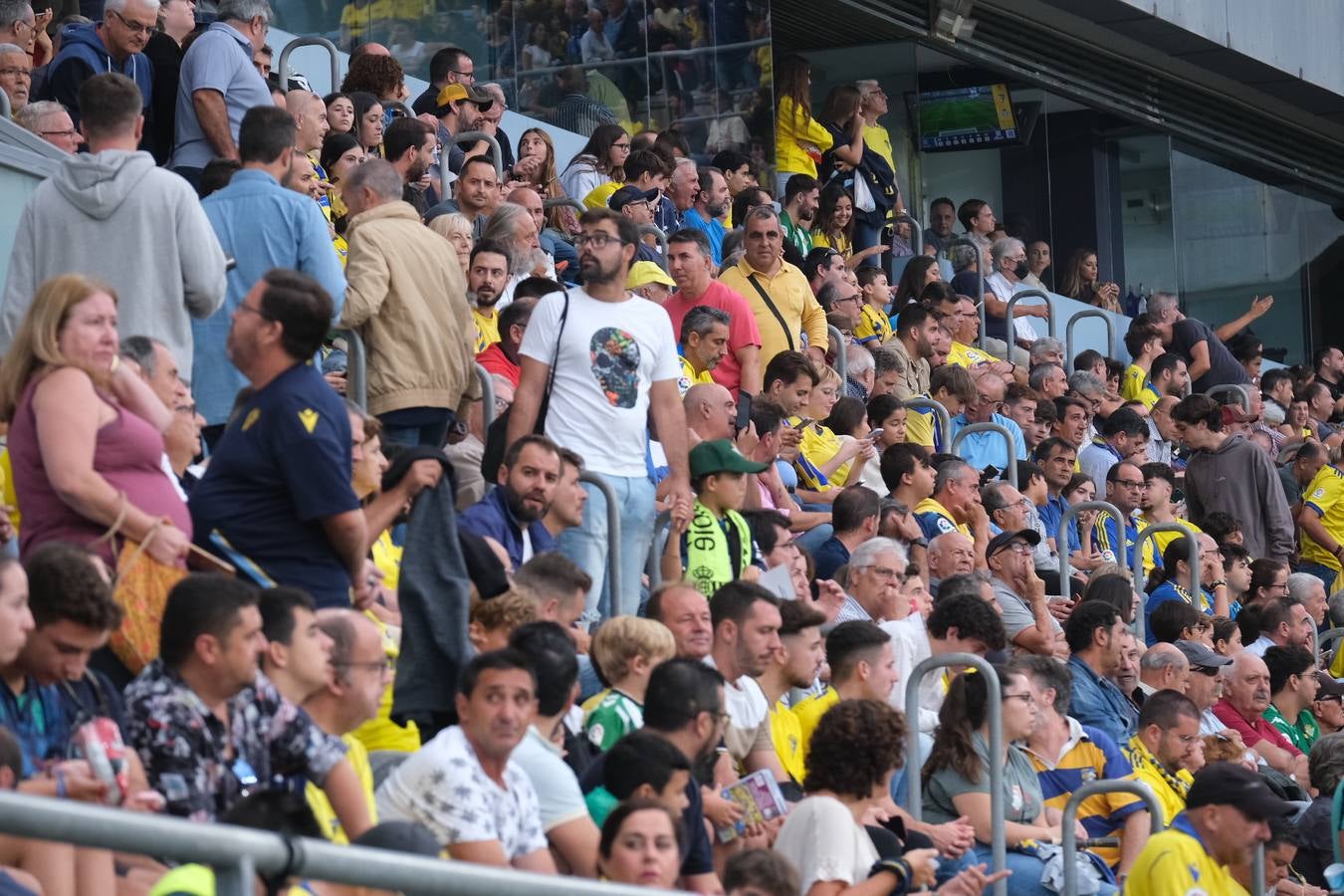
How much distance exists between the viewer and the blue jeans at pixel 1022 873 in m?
7.84

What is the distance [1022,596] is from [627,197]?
3420 mm

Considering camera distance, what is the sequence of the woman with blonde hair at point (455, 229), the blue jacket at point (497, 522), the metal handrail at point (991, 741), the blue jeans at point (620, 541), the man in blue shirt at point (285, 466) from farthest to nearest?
the woman with blonde hair at point (455, 229) → the blue jeans at point (620, 541) → the metal handrail at point (991, 741) → the blue jacket at point (497, 522) → the man in blue shirt at point (285, 466)

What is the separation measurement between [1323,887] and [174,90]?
607 cm

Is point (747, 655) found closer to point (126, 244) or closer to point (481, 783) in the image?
point (481, 783)

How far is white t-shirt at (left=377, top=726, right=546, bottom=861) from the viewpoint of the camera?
5449 mm

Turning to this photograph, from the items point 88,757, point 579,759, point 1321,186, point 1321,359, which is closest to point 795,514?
point 579,759

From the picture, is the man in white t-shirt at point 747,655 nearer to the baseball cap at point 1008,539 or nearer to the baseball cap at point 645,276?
the baseball cap at point 645,276

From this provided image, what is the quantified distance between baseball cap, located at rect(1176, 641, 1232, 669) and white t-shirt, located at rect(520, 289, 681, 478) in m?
3.51

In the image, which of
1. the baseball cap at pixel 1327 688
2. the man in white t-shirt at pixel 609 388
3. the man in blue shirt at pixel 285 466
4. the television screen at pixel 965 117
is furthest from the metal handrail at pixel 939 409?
the television screen at pixel 965 117

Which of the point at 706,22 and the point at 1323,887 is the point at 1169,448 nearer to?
the point at 706,22

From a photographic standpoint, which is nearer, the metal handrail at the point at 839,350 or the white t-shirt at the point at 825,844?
the white t-shirt at the point at 825,844

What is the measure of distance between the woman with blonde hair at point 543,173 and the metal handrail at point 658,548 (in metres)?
4.68

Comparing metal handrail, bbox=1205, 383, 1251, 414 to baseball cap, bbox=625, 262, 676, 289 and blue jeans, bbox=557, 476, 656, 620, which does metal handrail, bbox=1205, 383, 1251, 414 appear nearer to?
baseball cap, bbox=625, 262, 676, 289

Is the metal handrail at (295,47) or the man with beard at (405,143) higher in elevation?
the metal handrail at (295,47)
